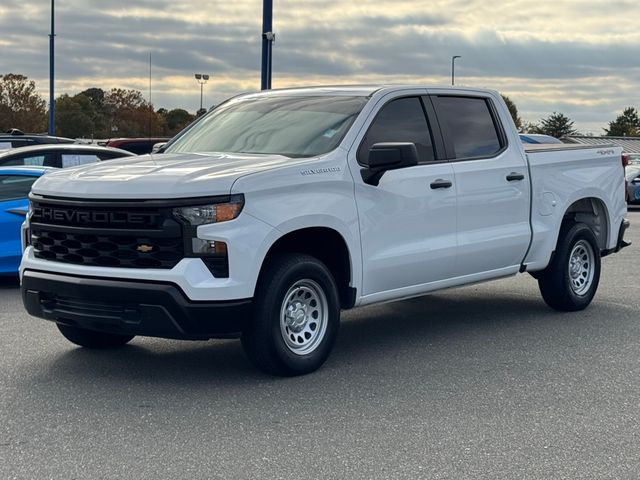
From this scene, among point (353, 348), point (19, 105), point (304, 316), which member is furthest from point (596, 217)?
point (19, 105)

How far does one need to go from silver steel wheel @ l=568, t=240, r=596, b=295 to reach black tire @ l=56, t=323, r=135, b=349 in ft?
13.9

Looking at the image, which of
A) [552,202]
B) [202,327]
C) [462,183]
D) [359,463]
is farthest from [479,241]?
[359,463]

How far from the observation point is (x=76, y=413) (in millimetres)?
5621

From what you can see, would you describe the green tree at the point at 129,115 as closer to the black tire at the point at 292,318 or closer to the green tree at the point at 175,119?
the green tree at the point at 175,119

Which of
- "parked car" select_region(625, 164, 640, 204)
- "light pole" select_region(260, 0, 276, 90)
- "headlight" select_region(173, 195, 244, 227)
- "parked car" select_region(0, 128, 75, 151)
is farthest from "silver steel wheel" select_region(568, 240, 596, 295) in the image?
"parked car" select_region(625, 164, 640, 204)

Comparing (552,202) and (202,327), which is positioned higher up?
(552,202)

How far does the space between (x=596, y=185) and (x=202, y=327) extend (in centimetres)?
483

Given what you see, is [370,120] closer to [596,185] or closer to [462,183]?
[462,183]

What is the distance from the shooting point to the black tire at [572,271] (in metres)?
8.89

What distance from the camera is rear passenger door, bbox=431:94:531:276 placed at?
771cm

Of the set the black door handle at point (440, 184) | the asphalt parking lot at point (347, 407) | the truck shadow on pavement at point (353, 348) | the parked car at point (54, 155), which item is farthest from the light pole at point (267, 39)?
the black door handle at point (440, 184)

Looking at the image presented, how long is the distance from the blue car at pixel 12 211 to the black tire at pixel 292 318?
4.93 meters

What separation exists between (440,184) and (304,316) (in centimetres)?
163

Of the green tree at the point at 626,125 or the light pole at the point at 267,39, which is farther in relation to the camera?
the green tree at the point at 626,125
